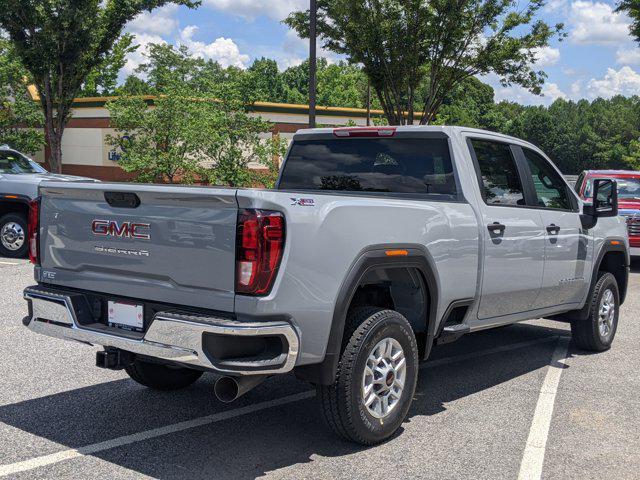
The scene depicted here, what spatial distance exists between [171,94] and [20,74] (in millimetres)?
14211

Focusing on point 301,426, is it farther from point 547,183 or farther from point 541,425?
point 547,183

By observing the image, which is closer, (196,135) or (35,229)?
(35,229)

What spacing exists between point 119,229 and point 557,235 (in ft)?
12.6

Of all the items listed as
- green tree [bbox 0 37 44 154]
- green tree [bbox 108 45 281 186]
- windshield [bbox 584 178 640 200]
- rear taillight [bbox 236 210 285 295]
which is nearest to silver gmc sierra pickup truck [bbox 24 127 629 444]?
rear taillight [bbox 236 210 285 295]

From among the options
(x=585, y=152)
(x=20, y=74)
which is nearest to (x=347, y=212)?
Result: (x=20, y=74)

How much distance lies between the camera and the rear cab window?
18.6ft

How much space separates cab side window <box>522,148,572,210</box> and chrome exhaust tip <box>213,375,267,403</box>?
3.38m

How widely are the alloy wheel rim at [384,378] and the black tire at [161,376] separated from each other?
1.54 m

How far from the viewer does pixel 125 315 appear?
437 cm

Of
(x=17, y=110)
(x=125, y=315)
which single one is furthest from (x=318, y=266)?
(x=17, y=110)

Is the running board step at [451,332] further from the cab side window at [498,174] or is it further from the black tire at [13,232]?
the black tire at [13,232]

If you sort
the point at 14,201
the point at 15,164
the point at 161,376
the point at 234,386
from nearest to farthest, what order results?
the point at 234,386 → the point at 161,376 → the point at 14,201 → the point at 15,164

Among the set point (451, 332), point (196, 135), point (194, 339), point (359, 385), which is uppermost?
point (196, 135)

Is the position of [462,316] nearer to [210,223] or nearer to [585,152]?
[210,223]
